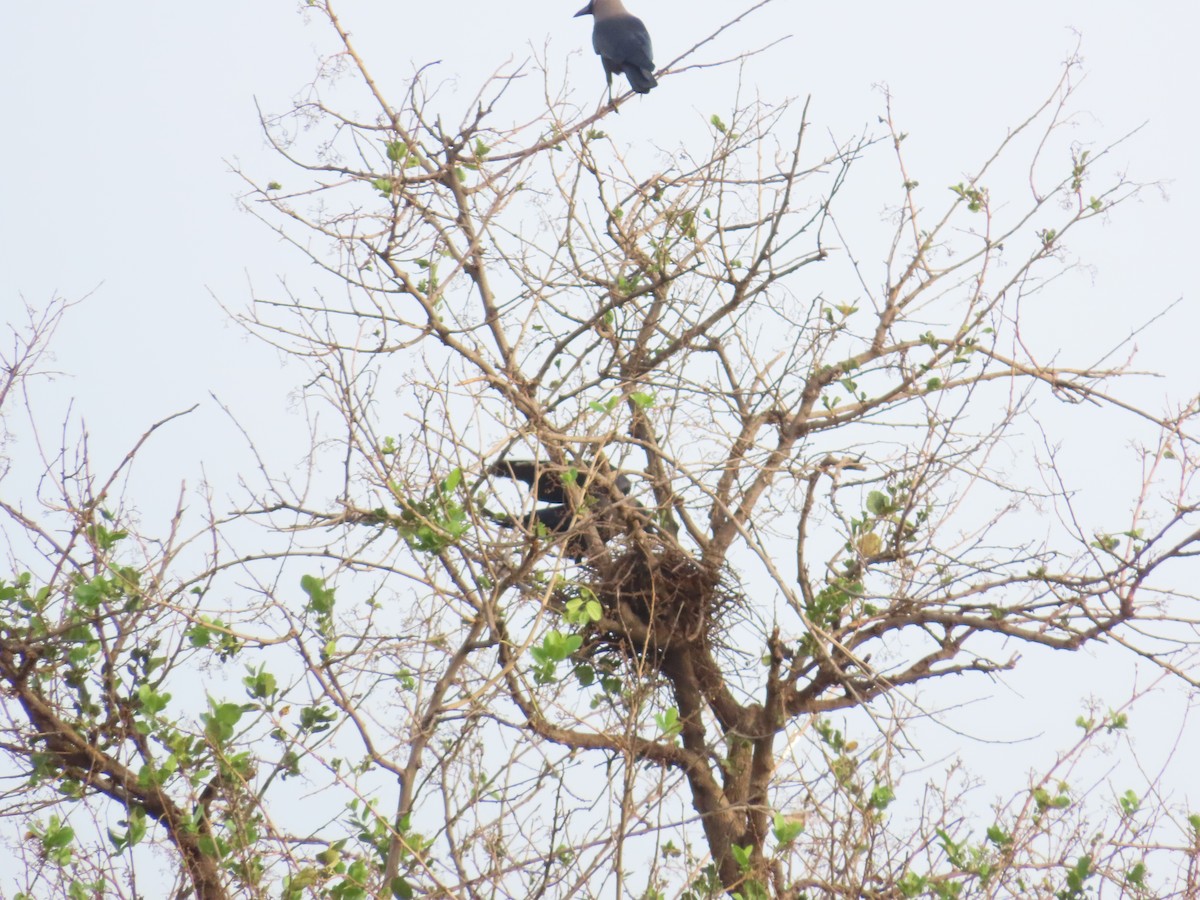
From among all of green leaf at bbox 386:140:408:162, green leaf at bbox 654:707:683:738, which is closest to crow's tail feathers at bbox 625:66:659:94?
green leaf at bbox 386:140:408:162

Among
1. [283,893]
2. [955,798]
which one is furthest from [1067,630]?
[283,893]

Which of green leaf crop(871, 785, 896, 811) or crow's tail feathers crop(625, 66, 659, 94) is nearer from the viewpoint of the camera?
green leaf crop(871, 785, 896, 811)

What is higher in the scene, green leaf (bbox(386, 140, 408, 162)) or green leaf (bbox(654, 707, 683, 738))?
green leaf (bbox(386, 140, 408, 162))

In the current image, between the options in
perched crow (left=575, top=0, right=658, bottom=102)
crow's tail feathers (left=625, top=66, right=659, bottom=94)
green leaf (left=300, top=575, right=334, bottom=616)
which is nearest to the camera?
green leaf (left=300, top=575, right=334, bottom=616)

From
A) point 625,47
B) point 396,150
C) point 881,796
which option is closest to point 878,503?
point 881,796

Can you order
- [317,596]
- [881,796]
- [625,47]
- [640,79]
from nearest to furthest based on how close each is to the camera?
1. [317,596]
2. [881,796]
3. [640,79]
4. [625,47]

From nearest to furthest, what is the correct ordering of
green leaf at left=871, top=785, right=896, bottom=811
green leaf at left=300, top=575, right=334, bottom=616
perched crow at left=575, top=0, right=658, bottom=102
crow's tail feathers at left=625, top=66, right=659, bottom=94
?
green leaf at left=300, top=575, right=334, bottom=616, green leaf at left=871, top=785, right=896, bottom=811, crow's tail feathers at left=625, top=66, right=659, bottom=94, perched crow at left=575, top=0, right=658, bottom=102

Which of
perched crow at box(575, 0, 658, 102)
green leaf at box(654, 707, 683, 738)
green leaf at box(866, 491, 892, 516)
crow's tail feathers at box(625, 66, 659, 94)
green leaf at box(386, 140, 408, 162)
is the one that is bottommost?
green leaf at box(654, 707, 683, 738)

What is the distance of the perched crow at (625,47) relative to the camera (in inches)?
262

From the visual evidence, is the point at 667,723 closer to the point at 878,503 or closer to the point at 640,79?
the point at 878,503

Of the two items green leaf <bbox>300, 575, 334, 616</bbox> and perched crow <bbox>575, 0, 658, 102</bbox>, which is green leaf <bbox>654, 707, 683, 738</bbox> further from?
perched crow <bbox>575, 0, 658, 102</bbox>

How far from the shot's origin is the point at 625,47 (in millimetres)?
7109

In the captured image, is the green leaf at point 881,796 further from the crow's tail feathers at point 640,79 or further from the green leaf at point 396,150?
the crow's tail feathers at point 640,79

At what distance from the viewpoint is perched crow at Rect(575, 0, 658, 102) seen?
21.8 feet
